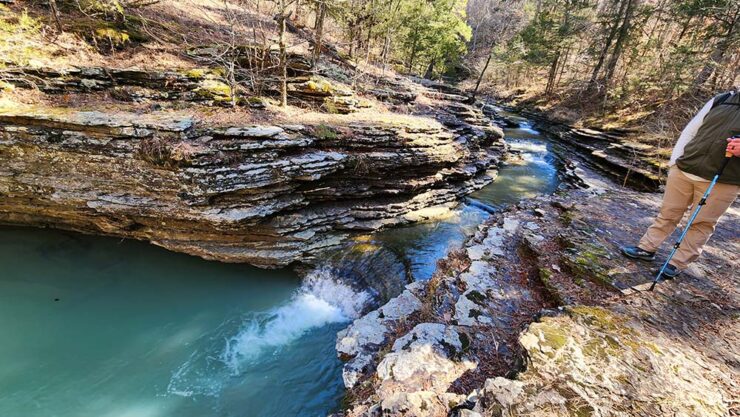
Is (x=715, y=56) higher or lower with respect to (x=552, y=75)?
higher

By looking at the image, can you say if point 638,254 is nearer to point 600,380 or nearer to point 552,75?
point 600,380

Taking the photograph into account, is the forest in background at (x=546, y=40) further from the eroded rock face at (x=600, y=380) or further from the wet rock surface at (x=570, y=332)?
the eroded rock face at (x=600, y=380)

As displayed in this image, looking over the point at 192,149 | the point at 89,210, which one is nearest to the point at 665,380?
the point at 192,149

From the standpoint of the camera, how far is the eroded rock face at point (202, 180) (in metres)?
6.64

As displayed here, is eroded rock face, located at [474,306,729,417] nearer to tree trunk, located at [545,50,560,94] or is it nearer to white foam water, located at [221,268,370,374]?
white foam water, located at [221,268,370,374]

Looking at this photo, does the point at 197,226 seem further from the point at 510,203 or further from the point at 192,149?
the point at 510,203

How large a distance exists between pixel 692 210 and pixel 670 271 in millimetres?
868

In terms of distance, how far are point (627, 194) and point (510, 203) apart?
3.31m

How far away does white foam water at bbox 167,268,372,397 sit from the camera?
Result: 555cm

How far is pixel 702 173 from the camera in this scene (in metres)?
3.74

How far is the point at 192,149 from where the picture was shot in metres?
6.73

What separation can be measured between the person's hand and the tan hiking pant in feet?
1.41

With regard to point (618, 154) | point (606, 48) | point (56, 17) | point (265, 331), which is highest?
point (606, 48)

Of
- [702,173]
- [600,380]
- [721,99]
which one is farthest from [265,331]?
[721,99]
